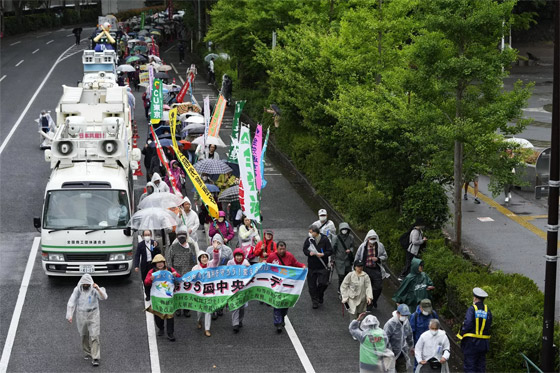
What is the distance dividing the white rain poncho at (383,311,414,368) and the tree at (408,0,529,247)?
224 inches

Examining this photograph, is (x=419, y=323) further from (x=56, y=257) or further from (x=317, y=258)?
(x=56, y=257)

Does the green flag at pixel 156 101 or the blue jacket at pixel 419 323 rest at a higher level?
the green flag at pixel 156 101

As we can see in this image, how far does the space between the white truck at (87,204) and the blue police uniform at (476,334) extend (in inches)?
319

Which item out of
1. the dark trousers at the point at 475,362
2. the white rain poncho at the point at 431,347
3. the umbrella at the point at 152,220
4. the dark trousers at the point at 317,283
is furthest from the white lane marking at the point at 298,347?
the umbrella at the point at 152,220

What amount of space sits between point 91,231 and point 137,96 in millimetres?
26927

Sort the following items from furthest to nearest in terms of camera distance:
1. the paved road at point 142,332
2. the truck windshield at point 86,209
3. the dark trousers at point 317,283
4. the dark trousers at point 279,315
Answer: the truck windshield at point 86,209, the dark trousers at point 317,283, the dark trousers at point 279,315, the paved road at point 142,332

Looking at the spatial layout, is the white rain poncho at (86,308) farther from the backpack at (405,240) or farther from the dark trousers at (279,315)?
the backpack at (405,240)

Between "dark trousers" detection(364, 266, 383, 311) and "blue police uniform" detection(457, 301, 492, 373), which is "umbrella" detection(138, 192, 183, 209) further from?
"blue police uniform" detection(457, 301, 492, 373)

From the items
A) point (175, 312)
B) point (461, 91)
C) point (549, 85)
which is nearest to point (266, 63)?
point (461, 91)

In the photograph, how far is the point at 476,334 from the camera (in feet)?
48.0

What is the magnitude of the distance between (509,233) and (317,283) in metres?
8.01

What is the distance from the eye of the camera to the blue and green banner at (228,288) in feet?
55.2

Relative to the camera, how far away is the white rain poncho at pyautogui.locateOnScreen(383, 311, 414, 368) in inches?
563

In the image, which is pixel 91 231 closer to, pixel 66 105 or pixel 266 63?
pixel 66 105
